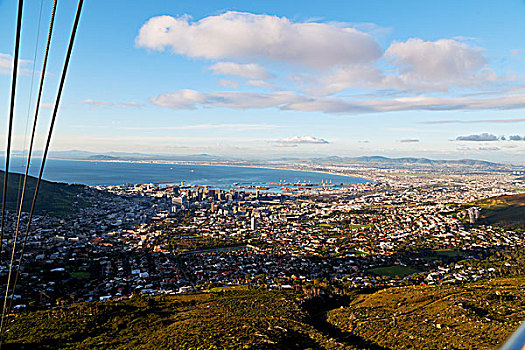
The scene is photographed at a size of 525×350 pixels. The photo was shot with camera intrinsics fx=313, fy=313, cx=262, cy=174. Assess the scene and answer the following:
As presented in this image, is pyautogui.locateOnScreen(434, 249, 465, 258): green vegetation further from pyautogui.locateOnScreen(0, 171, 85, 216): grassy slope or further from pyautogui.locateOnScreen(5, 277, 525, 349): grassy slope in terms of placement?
pyautogui.locateOnScreen(0, 171, 85, 216): grassy slope

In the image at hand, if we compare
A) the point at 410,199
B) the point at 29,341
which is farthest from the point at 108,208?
the point at 410,199

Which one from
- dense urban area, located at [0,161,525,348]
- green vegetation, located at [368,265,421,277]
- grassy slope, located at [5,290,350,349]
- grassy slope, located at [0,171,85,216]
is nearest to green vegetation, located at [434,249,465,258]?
dense urban area, located at [0,161,525,348]

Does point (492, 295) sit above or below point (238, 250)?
above

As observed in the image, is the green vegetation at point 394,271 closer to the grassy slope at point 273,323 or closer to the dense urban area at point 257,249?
the dense urban area at point 257,249

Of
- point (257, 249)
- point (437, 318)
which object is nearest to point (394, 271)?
point (257, 249)

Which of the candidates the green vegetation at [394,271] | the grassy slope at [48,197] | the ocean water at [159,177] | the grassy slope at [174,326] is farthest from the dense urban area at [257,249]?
the ocean water at [159,177]

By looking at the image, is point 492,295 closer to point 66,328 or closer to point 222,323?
point 222,323
